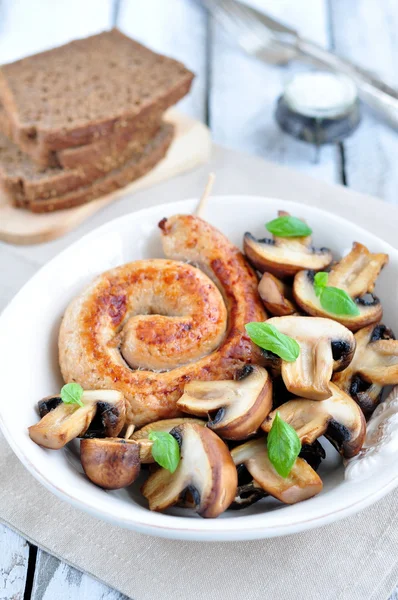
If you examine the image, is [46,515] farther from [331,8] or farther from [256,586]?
[331,8]

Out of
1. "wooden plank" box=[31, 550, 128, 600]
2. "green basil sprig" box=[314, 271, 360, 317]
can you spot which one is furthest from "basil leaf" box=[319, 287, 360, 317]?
"wooden plank" box=[31, 550, 128, 600]

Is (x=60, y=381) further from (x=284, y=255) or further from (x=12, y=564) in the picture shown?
(x=284, y=255)

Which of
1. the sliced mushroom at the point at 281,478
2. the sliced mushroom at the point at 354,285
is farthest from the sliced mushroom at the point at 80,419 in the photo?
the sliced mushroom at the point at 354,285

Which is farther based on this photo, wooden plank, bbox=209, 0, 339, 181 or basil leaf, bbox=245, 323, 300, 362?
wooden plank, bbox=209, 0, 339, 181

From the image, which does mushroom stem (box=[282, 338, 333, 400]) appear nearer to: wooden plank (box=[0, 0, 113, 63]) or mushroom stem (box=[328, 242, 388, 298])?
mushroom stem (box=[328, 242, 388, 298])

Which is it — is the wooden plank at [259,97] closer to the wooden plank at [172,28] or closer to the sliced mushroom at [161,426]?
the wooden plank at [172,28]

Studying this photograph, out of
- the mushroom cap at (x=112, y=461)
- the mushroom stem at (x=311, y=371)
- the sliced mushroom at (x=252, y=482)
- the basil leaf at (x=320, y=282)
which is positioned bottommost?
the sliced mushroom at (x=252, y=482)

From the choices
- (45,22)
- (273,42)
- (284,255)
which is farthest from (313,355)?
(45,22)
